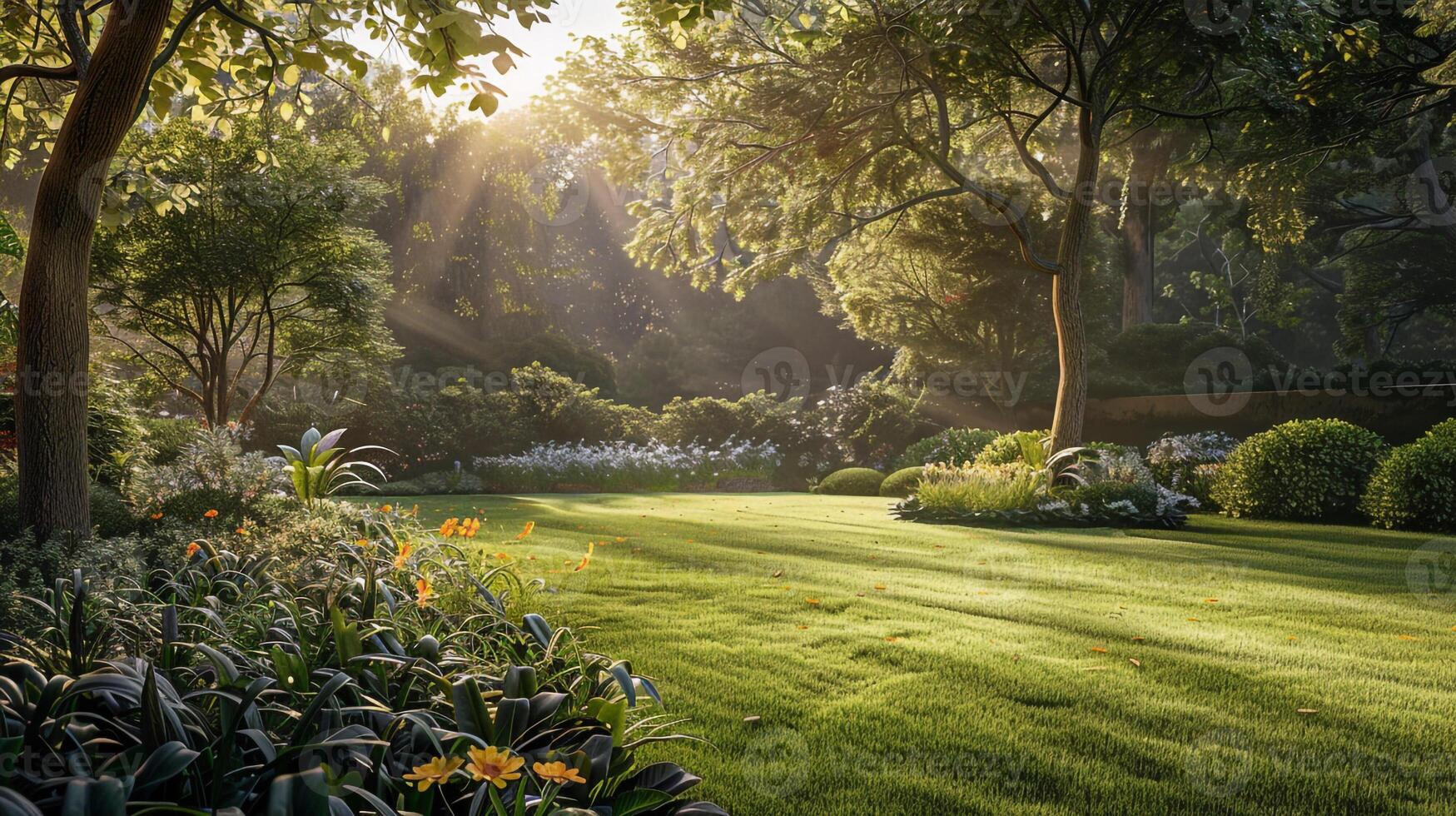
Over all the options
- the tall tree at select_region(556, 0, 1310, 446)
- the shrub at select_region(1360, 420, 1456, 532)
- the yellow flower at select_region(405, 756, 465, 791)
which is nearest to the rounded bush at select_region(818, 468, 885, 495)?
the tall tree at select_region(556, 0, 1310, 446)

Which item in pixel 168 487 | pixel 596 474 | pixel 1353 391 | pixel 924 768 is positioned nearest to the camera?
pixel 924 768

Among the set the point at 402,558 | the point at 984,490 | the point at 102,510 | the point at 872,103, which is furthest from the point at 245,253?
the point at 984,490

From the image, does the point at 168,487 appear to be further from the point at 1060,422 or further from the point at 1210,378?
the point at 1210,378

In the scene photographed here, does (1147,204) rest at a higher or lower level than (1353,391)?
higher

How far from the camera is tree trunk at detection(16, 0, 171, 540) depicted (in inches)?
162

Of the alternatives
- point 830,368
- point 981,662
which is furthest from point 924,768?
point 830,368

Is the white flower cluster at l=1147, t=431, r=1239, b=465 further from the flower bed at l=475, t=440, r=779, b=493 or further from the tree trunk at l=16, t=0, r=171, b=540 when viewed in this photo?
the tree trunk at l=16, t=0, r=171, b=540

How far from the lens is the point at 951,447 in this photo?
16719 millimetres

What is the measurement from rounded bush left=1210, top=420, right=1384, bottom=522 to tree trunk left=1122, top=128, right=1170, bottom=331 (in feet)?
34.2

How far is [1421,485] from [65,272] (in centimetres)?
1310

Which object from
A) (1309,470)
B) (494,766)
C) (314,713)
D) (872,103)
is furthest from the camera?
(872,103)

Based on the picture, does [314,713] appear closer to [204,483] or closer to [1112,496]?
[204,483]

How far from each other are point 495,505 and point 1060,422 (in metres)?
8.43

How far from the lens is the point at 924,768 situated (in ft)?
9.12
